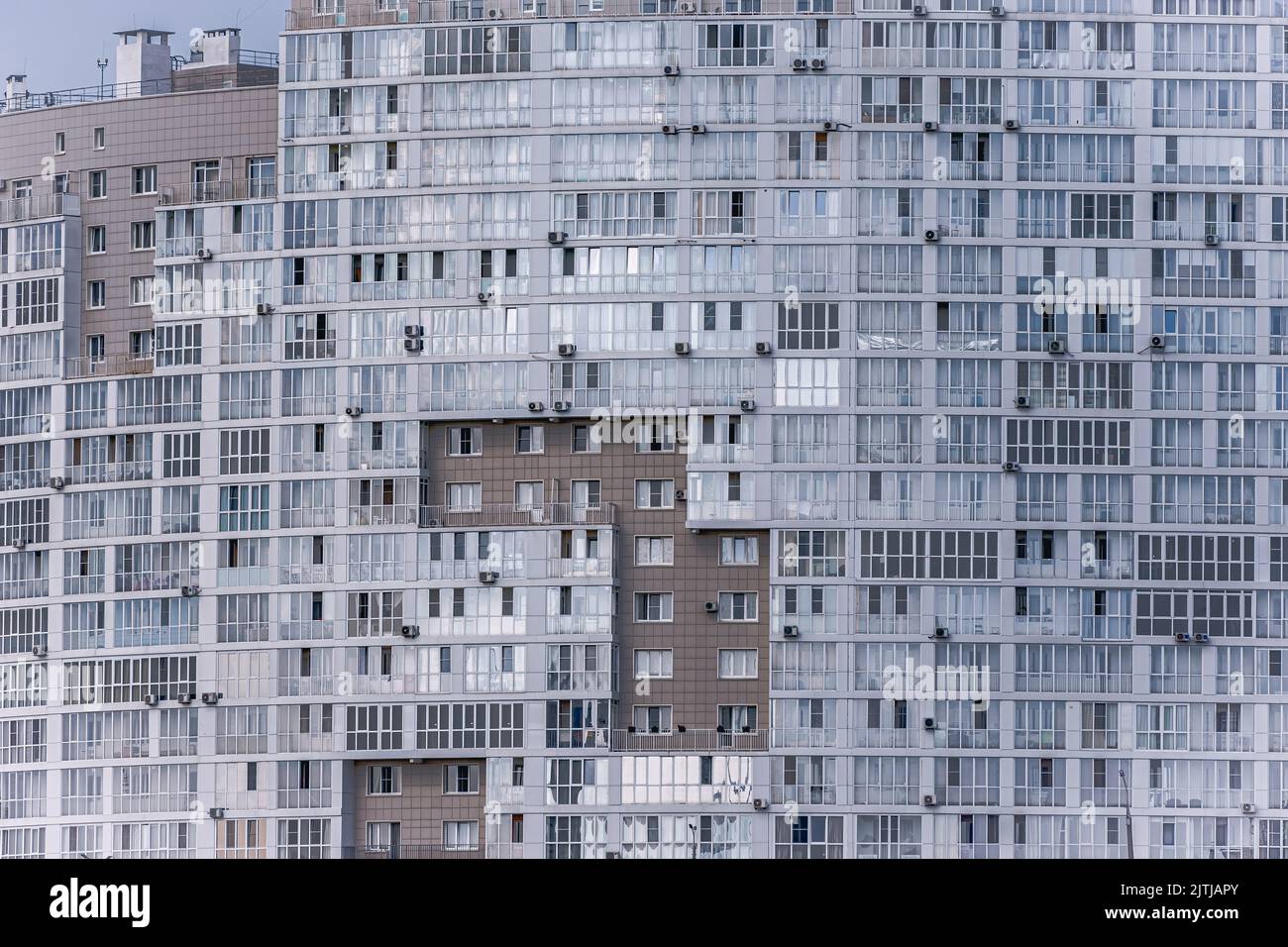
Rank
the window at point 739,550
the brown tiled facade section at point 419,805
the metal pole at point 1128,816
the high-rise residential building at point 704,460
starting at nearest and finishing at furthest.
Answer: the metal pole at point 1128,816
the high-rise residential building at point 704,460
the brown tiled facade section at point 419,805
the window at point 739,550

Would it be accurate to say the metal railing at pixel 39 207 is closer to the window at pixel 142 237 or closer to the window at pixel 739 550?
the window at pixel 142 237

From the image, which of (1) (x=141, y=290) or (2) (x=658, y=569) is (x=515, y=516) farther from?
(1) (x=141, y=290)

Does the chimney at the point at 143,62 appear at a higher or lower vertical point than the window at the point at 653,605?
higher

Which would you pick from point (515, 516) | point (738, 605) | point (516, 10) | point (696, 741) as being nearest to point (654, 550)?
point (738, 605)

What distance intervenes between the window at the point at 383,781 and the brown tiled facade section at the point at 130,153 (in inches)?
629

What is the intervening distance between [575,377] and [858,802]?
48.5ft

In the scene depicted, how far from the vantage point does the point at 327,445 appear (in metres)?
68.9

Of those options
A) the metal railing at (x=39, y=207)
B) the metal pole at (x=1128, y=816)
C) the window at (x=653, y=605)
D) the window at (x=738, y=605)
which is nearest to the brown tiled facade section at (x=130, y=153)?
the metal railing at (x=39, y=207)

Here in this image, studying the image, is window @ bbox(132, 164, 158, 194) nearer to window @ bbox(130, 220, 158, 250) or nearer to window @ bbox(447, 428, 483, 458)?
window @ bbox(130, 220, 158, 250)

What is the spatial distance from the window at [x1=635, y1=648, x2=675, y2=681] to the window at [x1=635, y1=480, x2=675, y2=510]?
417 cm

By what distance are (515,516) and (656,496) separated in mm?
4206

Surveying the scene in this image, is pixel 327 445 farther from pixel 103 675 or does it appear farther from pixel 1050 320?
pixel 1050 320

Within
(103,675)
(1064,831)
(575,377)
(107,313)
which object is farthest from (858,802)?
(107,313)

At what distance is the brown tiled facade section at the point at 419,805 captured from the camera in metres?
65.5
